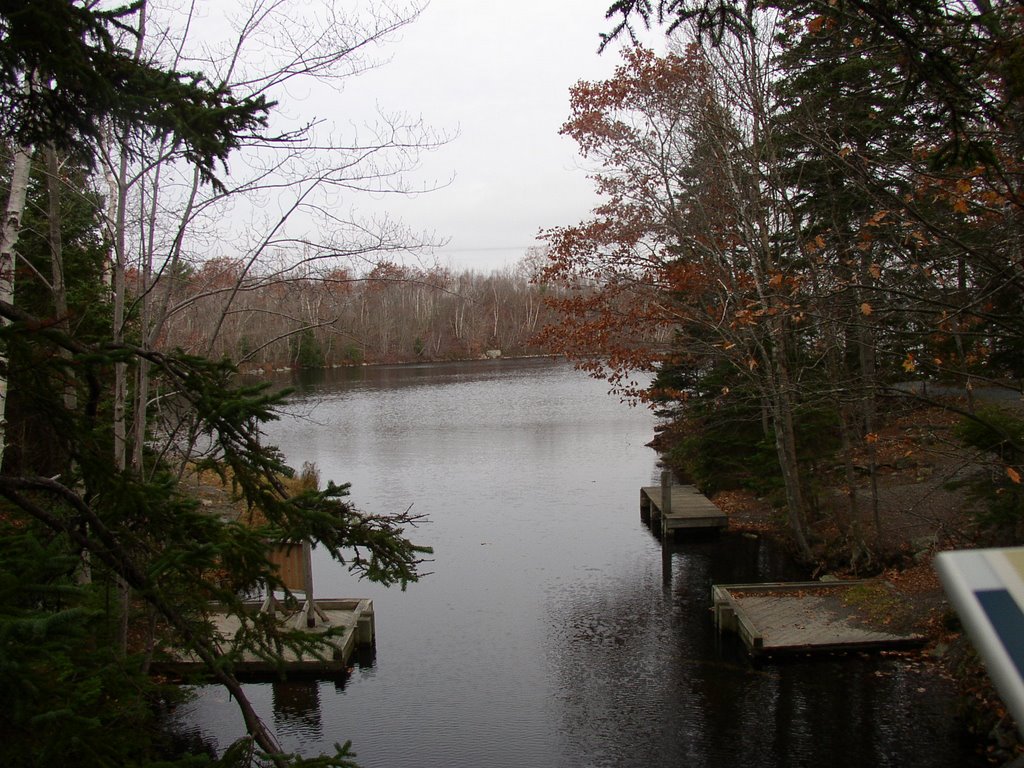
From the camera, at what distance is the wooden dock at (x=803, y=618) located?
12.6 meters

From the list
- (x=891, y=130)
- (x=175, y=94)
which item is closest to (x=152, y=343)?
(x=175, y=94)

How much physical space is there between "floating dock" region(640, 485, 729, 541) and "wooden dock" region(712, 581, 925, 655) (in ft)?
18.6

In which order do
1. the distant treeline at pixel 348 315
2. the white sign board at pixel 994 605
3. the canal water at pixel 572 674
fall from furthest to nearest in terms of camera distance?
the canal water at pixel 572 674, the distant treeline at pixel 348 315, the white sign board at pixel 994 605

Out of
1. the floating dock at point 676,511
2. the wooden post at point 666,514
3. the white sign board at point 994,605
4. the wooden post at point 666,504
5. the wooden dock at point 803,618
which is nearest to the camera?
the white sign board at point 994,605

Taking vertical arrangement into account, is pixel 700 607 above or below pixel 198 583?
below

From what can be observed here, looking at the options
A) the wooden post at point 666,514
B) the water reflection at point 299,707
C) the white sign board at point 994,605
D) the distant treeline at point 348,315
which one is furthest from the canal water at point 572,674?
the white sign board at point 994,605

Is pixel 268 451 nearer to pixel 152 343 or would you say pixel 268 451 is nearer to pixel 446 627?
pixel 152 343

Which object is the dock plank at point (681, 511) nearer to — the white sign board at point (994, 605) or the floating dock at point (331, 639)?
the floating dock at point (331, 639)

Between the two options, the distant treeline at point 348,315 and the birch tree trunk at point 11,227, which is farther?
the distant treeline at point 348,315

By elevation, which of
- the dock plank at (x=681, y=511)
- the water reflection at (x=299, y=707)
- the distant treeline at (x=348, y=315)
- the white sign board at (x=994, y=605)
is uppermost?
the distant treeline at (x=348, y=315)

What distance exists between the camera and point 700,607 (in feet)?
52.2

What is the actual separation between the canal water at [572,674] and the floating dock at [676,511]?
0.48 meters

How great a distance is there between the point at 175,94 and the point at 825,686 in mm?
11046

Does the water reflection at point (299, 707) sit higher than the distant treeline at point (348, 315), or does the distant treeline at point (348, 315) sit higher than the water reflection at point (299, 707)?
the distant treeline at point (348, 315)
